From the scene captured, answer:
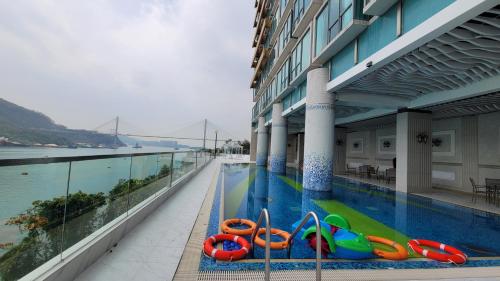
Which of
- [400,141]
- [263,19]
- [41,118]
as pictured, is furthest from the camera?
[41,118]

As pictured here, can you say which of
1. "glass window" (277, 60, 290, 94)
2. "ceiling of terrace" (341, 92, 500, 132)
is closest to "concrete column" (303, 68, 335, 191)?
"ceiling of terrace" (341, 92, 500, 132)

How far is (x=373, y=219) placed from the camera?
6.14 metres

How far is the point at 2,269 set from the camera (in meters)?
1.99

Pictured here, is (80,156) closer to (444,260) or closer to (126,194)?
(126,194)

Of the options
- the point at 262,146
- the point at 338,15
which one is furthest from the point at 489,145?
the point at 262,146

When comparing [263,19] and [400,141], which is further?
[263,19]

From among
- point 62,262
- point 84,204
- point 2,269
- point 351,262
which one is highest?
point 84,204

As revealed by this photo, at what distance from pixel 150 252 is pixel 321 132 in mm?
7798

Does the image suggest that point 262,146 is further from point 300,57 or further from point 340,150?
point 300,57

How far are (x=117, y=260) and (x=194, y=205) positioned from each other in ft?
10.9

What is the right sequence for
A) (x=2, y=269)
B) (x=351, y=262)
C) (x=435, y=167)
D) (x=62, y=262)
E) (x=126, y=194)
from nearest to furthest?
(x=2, y=269)
(x=62, y=262)
(x=351, y=262)
(x=126, y=194)
(x=435, y=167)

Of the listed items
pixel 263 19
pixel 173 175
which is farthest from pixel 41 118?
pixel 173 175

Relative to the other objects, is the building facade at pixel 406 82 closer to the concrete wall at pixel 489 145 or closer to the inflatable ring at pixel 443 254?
the concrete wall at pixel 489 145

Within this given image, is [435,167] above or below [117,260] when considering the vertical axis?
above
